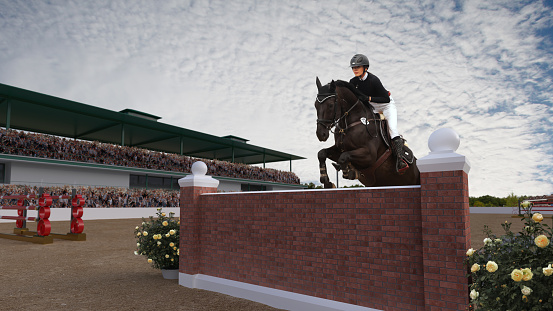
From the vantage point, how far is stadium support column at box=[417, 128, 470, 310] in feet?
12.1

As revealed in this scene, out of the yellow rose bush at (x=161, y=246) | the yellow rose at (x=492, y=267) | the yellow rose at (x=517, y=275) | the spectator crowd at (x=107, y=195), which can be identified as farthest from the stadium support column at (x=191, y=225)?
the spectator crowd at (x=107, y=195)

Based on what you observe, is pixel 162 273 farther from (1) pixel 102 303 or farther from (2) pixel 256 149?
(2) pixel 256 149

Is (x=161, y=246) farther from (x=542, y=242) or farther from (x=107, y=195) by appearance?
(x=107, y=195)

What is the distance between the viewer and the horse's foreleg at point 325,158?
20.4ft

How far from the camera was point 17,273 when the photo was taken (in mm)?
8031

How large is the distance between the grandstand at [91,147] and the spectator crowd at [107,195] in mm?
2014

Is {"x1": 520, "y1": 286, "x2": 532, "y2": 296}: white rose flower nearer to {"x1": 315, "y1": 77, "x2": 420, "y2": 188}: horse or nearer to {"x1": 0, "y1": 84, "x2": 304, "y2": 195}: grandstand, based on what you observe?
{"x1": 315, "y1": 77, "x2": 420, "y2": 188}: horse

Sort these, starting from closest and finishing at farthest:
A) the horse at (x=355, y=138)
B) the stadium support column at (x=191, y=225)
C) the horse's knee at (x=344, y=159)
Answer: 1. the horse's knee at (x=344, y=159)
2. the horse at (x=355, y=138)
3. the stadium support column at (x=191, y=225)

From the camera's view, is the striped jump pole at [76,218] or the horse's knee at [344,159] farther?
the striped jump pole at [76,218]

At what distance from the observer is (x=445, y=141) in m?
3.94

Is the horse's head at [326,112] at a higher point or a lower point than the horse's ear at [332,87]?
lower

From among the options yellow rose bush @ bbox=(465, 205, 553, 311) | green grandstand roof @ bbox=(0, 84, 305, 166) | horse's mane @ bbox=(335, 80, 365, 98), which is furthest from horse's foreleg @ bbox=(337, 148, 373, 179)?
green grandstand roof @ bbox=(0, 84, 305, 166)

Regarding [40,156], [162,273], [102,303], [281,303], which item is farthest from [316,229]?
[40,156]

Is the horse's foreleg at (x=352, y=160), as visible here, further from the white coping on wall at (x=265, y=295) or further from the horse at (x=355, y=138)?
the white coping on wall at (x=265, y=295)
